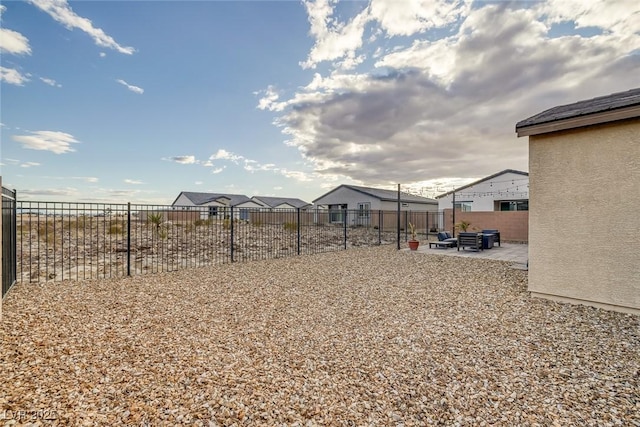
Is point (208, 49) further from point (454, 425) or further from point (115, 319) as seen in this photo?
point (454, 425)

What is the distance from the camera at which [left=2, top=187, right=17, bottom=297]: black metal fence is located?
492cm

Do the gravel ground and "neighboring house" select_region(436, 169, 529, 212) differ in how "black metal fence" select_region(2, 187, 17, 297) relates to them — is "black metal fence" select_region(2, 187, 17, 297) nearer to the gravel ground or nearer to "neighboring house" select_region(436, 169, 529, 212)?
the gravel ground

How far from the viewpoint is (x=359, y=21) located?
920 cm

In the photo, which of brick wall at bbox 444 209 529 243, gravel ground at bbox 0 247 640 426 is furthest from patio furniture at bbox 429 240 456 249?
gravel ground at bbox 0 247 640 426

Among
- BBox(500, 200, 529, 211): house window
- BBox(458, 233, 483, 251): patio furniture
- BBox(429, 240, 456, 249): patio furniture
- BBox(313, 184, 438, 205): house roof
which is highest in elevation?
BBox(313, 184, 438, 205): house roof

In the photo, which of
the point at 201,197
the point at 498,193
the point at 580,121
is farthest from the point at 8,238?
the point at 201,197

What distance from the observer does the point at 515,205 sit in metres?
22.0

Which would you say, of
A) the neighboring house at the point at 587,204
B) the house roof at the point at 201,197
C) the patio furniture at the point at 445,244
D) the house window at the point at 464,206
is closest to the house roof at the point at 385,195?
the house window at the point at 464,206

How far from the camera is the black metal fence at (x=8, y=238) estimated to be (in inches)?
194

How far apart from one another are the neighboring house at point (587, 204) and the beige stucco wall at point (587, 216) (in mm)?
11

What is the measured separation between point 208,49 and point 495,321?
11189 mm

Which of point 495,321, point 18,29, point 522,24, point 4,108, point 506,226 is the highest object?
point 522,24

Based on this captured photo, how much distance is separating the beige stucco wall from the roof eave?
197mm

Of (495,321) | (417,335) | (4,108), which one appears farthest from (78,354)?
(4,108)
